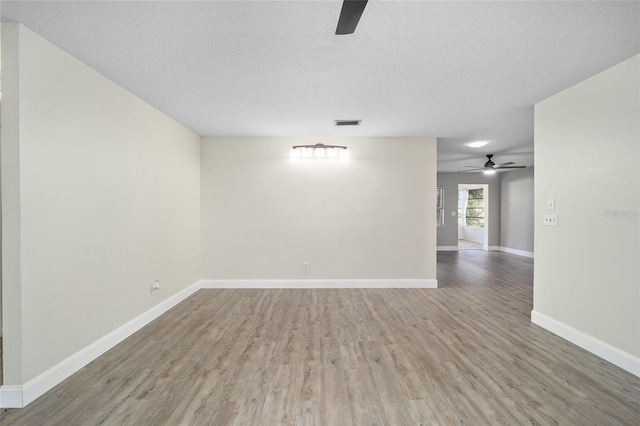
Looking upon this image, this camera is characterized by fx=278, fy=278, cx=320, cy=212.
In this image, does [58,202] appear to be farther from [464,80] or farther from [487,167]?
[487,167]

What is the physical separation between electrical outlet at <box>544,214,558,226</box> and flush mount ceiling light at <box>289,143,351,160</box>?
8.64 ft

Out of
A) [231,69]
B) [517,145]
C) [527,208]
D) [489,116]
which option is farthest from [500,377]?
[527,208]

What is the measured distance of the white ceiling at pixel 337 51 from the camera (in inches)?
64.3

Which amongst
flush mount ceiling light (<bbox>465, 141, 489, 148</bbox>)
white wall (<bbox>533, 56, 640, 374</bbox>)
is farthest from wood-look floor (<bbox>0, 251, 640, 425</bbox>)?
flush mount ceiling light (<bbox>465, 141, 489, 148</bbox>)

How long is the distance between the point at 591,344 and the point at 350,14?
328 centimetres

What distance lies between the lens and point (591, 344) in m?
2.45

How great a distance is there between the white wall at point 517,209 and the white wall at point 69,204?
877 centimetres

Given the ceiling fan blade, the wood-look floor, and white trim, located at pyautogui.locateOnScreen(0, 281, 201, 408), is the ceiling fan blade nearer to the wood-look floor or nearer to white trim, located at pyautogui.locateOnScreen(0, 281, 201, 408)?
the wood-look floor

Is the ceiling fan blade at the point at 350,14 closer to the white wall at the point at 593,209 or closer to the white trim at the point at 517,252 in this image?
the white wall at the point at 593,209

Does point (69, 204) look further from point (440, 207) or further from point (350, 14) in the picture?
point (440, 207)

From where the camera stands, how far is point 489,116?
137 inches

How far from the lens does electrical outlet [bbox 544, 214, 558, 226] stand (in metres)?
2.82

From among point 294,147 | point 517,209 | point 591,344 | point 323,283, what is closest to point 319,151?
point 294,147

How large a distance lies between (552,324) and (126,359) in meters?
4.03
